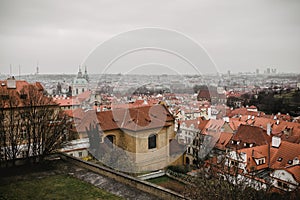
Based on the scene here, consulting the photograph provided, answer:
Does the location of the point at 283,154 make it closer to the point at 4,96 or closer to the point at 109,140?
the point at 109,140

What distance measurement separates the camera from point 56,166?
40.3ft

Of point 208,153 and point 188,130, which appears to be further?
point 188,130

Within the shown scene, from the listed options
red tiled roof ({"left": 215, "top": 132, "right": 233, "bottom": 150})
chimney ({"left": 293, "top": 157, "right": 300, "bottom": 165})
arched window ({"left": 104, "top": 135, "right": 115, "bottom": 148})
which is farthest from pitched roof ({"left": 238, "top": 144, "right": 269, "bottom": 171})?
arched window ({"left": 104, "top": 135, "right": 115, "bottom": 148})

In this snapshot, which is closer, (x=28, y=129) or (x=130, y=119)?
(x=28, y=129)

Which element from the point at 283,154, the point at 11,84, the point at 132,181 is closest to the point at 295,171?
the point at 283,154

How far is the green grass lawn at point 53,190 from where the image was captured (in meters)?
9.02

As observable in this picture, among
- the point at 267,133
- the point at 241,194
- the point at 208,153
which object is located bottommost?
the point at 208,153

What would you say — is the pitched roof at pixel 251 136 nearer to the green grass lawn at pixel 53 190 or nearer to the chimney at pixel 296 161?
the chimney at pixel 296 161

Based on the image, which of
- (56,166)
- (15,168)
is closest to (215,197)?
(56,166)

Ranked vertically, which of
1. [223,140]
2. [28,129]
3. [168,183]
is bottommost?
[168,183]

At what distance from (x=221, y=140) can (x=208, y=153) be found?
5.65ft

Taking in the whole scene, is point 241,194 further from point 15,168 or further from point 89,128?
point 89,128

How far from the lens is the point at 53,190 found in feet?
31.3

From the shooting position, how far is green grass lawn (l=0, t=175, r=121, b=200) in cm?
902
